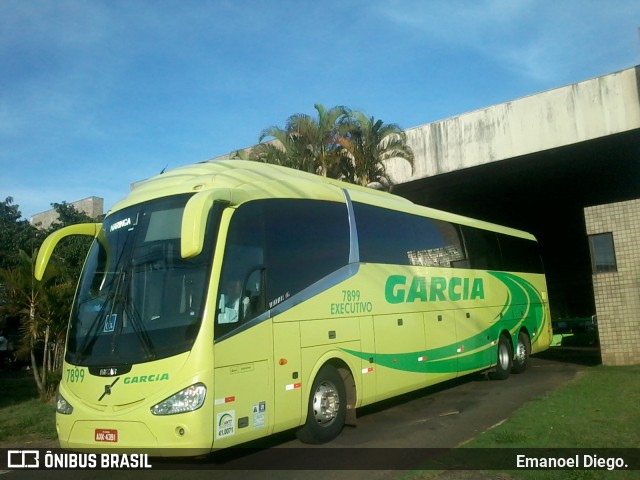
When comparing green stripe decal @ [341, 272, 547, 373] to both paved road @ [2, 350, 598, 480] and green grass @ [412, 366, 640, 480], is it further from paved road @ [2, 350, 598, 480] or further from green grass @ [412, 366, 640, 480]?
green grass @ [412, 366, 640, 480]

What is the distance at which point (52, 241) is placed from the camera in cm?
760

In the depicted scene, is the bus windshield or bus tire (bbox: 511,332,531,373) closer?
the bus windshield

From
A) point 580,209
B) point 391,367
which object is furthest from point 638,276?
point 580,209

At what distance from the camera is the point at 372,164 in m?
19.4

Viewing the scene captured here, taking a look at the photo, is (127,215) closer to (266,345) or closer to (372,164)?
(266,345)

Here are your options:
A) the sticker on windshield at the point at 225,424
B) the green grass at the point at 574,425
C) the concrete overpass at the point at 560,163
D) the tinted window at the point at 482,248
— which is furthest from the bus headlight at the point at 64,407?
the concrete overpass at the point at 560,163

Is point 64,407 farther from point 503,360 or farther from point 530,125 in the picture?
point 530,125

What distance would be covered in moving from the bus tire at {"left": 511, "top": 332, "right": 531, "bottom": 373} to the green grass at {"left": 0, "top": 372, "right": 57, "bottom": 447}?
36.2 ft

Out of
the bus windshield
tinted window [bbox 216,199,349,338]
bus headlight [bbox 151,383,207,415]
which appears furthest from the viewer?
tinted window [bbox 216,199,349,338]

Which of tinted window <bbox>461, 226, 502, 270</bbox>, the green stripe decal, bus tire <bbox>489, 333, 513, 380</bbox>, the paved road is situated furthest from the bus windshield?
bus tire <bbox>489, 333, 513, 380</bbox>

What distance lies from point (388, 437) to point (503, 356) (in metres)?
7.14

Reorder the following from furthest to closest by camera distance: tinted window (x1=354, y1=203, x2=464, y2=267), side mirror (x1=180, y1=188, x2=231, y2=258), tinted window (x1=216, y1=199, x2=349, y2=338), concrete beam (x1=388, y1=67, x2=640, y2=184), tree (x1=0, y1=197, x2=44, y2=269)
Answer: tree (x1=0, y1=197, x2=44, y2=269) < concrete beam (x1=388, y1=67, x2=640, y2=184) < tinted window (x1=354, y1=203, x2=464, y2=267) < tinted window (x1=216, y1=199, x2=349, y2=338) < side mirror (x1=180, y1=188, x2=231, y2=258)

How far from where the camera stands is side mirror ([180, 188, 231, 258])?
5.71 metres

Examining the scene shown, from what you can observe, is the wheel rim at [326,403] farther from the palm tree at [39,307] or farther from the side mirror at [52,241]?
the palm tree at [39,307]
